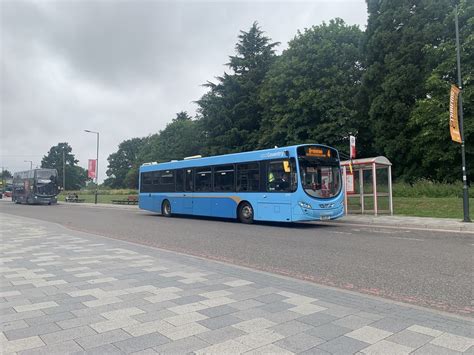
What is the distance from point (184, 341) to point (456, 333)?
2766mm

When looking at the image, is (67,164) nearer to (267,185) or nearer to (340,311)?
(267,185)

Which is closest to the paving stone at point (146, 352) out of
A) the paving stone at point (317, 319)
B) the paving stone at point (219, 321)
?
the paving stone at point (219, 321)

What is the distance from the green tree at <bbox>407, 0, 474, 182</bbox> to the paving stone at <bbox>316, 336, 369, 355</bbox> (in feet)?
91.5

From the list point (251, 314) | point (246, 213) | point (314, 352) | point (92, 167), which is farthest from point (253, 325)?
point (92, 167)

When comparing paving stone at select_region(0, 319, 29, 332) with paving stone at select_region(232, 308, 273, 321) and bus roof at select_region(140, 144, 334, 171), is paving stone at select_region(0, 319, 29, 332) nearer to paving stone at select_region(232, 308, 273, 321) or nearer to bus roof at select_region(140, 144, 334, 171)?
paving stone at select_region(232, 308, 273, 321)

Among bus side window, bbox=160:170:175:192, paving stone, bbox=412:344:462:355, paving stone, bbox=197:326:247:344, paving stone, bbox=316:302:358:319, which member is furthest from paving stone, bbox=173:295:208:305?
bus side window, bbox=160:170:175:192

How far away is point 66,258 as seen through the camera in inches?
332

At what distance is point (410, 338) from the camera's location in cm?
397

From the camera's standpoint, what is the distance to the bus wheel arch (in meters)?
17.4

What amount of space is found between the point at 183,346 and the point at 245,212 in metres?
14.1

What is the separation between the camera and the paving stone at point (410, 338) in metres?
3.84

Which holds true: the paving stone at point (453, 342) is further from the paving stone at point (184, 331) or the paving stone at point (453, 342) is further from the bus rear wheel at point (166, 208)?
the bus rear wheel at point (166, 208)

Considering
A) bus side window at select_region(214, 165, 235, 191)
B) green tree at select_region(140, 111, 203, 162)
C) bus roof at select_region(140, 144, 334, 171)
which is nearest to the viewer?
bus roof at select_region(140, 144, 334, 171)

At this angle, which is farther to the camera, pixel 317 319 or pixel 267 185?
pixel 267 185
